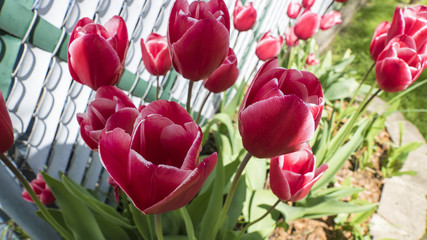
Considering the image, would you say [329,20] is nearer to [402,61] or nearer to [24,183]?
[402,61]

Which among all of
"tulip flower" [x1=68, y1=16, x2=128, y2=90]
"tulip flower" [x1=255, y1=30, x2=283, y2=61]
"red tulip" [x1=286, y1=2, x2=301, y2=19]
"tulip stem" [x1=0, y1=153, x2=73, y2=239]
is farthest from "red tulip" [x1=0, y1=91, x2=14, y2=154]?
"red tulip" [x1=286, y1=2, x2=301, y2=19]

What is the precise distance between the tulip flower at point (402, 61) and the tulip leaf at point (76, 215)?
39.8 inches

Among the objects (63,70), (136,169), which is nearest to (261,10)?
(63,70)

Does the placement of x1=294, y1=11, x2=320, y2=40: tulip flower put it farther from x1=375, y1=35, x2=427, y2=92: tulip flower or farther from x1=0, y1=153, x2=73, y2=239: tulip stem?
x1=0, y1=153, x2=73, y2=239: tulip stem

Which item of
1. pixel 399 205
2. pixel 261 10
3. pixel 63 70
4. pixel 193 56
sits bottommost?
pixel 399 205

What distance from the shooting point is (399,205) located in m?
1.94

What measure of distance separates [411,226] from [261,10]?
5.61ft

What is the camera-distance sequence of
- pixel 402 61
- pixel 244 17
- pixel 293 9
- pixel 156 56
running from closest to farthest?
pixel 156 56 < pixel 402 61 < pixel 244 17 < pixel 293 9

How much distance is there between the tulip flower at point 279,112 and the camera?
1.33ft

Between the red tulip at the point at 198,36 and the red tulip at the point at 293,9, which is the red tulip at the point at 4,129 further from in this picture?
the red tulip at the point at 293,9

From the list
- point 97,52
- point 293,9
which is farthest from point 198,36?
point 293,9

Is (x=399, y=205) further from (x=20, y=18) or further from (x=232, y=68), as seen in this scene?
(x=20, y=18)

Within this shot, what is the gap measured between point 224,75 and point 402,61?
1.88 ft

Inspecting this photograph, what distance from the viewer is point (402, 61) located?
3.00 ft
